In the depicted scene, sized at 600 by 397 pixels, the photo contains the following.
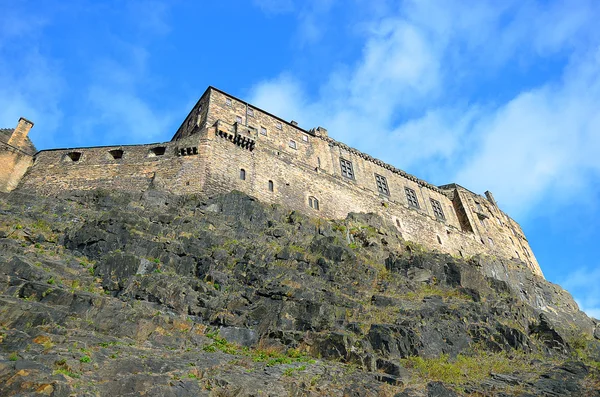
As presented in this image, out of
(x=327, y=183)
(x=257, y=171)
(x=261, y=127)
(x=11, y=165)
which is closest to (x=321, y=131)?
(x=327, y=183)

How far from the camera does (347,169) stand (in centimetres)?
3556

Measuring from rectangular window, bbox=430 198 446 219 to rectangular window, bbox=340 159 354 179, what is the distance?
912 cm

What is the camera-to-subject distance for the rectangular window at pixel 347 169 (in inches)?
1379

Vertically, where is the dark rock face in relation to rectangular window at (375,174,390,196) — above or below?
below

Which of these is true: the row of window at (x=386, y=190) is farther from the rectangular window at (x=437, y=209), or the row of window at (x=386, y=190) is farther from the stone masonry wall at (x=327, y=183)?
the stone masonry wall at (x=327, y=183)

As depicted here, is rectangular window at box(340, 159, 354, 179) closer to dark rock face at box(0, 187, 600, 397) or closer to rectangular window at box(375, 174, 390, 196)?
rectangular window at box(375, 174, 390, 196)

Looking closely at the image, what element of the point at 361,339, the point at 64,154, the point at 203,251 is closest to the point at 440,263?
the point at 361,339

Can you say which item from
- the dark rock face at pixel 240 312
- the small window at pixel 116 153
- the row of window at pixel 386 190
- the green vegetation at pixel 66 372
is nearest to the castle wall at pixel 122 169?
the small window at pixel 116 153

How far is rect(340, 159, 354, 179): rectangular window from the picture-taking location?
3503 cm

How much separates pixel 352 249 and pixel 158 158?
529 inches

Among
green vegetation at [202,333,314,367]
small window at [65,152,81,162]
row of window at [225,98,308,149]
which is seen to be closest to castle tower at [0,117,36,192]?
small window at [65,152,81,162]

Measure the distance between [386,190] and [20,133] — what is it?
2671 centimetres

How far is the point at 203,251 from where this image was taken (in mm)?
18938

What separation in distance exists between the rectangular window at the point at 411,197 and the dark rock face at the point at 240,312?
521 inches
